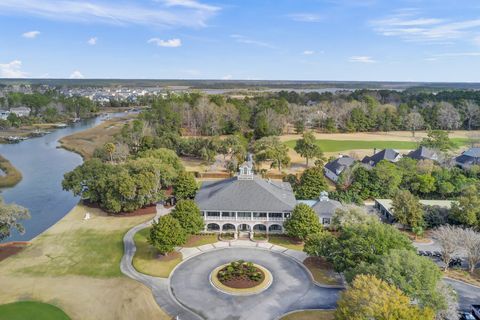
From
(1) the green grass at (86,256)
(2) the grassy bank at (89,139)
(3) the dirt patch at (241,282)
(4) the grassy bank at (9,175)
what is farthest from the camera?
(2) the grassy bank at (89,139)

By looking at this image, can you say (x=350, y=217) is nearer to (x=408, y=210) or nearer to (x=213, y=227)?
(x=408, y=210)

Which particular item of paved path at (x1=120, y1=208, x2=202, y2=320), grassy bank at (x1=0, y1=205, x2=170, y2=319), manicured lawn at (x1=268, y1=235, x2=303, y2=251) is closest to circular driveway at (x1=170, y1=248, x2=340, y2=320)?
paved path at (x1=120, y1=208, x2=202, y2=320)

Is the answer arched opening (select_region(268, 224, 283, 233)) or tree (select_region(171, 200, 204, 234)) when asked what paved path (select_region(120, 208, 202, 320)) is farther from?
arched opening (select_region(268, 224, 283, 233))

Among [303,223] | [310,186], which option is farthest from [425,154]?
[303,223]

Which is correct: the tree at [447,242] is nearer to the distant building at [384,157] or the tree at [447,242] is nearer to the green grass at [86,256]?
the green grass at [86,256]

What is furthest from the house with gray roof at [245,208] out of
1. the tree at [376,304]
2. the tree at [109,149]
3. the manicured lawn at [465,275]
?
the tree at [109,149]
